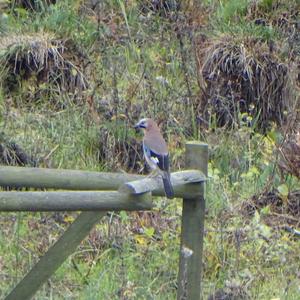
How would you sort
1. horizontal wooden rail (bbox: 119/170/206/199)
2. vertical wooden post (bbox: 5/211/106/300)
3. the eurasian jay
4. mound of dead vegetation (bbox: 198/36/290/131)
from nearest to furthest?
horizontal wooden rail (bbox: 119/170/206/199) → vertical wooden post (bbox: 5/211/106/300) → the eurasian jay → mound of dead vegetation (bbox: 198/36/290/131)

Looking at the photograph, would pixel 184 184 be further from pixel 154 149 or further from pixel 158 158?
pixel 154 149

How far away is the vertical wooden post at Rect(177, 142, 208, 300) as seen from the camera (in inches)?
240

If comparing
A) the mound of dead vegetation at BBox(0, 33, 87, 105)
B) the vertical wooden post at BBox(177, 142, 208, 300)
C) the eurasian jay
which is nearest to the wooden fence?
the vertical wooden post at BBox(177, 142, 208, 300)

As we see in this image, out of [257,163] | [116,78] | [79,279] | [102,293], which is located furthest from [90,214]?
[116,78]

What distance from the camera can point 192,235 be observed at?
6152 mm

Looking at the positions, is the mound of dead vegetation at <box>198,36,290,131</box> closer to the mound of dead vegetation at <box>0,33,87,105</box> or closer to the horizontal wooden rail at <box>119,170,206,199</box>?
the mound of dead vegetation at <box>0,33,87,105</box>

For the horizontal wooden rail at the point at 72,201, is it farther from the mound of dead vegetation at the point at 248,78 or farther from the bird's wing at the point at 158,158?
the mound of dead vegetation at the point at 248,78

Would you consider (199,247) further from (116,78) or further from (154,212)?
(116,78)

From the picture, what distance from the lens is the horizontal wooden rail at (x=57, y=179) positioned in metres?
5.63

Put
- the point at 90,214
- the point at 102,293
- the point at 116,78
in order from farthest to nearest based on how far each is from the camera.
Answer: the point at 116,78 → the point at 102,293 → the point at 90,214

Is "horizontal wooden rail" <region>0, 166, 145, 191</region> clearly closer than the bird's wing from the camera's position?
Yes

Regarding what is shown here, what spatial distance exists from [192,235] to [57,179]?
867mm

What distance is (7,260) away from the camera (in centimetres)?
738

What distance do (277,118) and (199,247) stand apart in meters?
4.69
